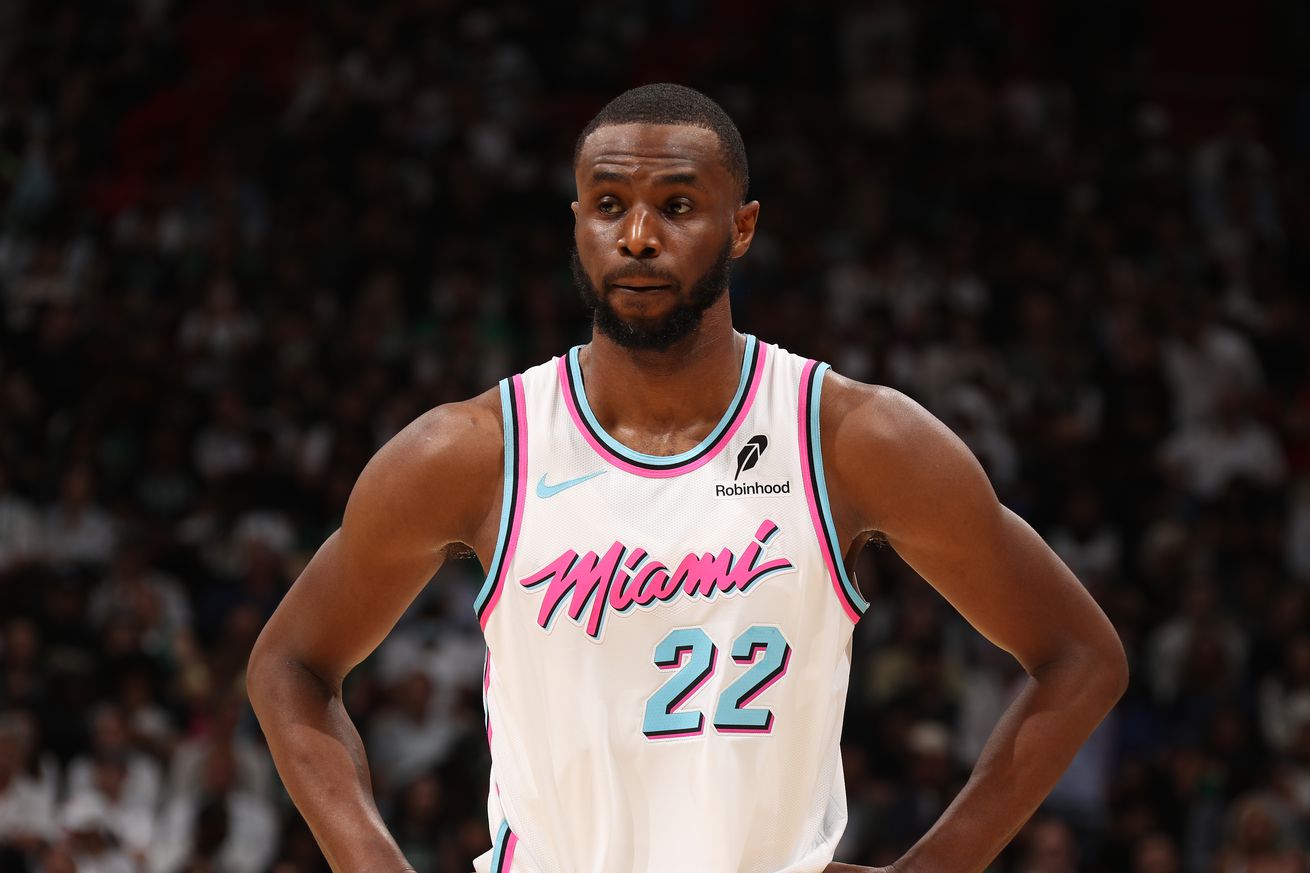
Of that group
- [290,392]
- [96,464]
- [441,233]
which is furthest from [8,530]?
[441,233]

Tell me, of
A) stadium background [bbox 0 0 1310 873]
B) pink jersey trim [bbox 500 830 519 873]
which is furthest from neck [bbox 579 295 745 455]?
stadium background [bbox 0 0 1310 873]

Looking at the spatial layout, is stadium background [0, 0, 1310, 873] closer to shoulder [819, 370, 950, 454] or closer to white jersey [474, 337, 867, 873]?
white jersey [474, 337, 867, 873]

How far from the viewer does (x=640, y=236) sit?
10.6ft

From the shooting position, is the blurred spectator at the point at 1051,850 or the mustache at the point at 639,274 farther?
the blurred spectator at the point at 1051,850

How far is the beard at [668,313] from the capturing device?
331 cm

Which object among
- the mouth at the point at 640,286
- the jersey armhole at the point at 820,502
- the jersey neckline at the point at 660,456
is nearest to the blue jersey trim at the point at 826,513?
the jersey armhole at the point at 820,502

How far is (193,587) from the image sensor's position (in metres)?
11.0

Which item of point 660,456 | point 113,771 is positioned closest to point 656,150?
point 660,456

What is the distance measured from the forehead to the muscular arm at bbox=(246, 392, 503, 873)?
538mm

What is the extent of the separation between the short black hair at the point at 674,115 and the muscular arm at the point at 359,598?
60 cm

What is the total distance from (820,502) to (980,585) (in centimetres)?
35

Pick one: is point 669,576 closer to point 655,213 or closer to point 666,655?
point 666,655

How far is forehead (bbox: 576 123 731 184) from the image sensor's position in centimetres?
326

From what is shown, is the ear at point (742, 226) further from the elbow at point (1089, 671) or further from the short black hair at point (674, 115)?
the elbow at point (1089, 671)
